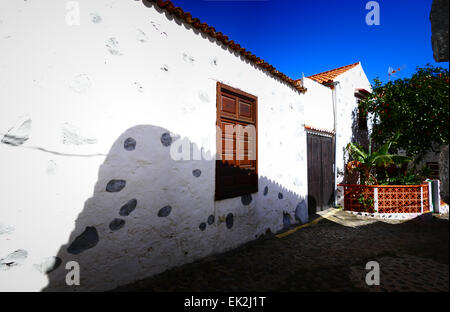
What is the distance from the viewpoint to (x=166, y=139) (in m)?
3.23

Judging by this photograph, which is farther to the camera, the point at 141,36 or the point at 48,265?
the point at 141,36

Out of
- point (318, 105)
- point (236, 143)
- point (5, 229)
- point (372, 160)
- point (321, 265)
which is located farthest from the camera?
point (372, 160)

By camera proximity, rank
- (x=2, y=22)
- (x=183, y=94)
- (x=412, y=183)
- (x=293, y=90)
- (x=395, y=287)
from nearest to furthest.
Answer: (x=2, y=22)
(x=395, y=287)
(x=183, y=94)
(x=293, y=90)
(x=412, y=183)

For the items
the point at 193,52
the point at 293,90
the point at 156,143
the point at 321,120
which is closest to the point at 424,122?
the point at 321,120

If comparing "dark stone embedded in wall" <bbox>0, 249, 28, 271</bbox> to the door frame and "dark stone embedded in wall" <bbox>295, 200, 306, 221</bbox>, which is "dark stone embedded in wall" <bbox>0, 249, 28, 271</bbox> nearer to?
"dark stone embedded in wall" <bbox>295, 200, 306, 221</bbox>

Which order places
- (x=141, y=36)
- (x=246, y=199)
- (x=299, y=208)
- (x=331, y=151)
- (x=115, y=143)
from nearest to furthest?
(x=115, y=143) < (x=141, y=36) < (x=246, y=199) < (x=299, y=208) < (x=331, y=151)

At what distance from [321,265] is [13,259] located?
12.6 ft

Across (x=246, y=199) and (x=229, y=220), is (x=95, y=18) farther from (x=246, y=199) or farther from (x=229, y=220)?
(x=246, y=199)

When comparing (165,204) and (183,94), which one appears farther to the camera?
(183,94)

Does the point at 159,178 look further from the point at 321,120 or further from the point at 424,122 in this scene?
the point at 424,122

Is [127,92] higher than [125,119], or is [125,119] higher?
[127,92]

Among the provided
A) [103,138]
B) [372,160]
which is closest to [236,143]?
[103,138]

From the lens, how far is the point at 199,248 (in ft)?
11.8

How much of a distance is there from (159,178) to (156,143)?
493 millimetres
